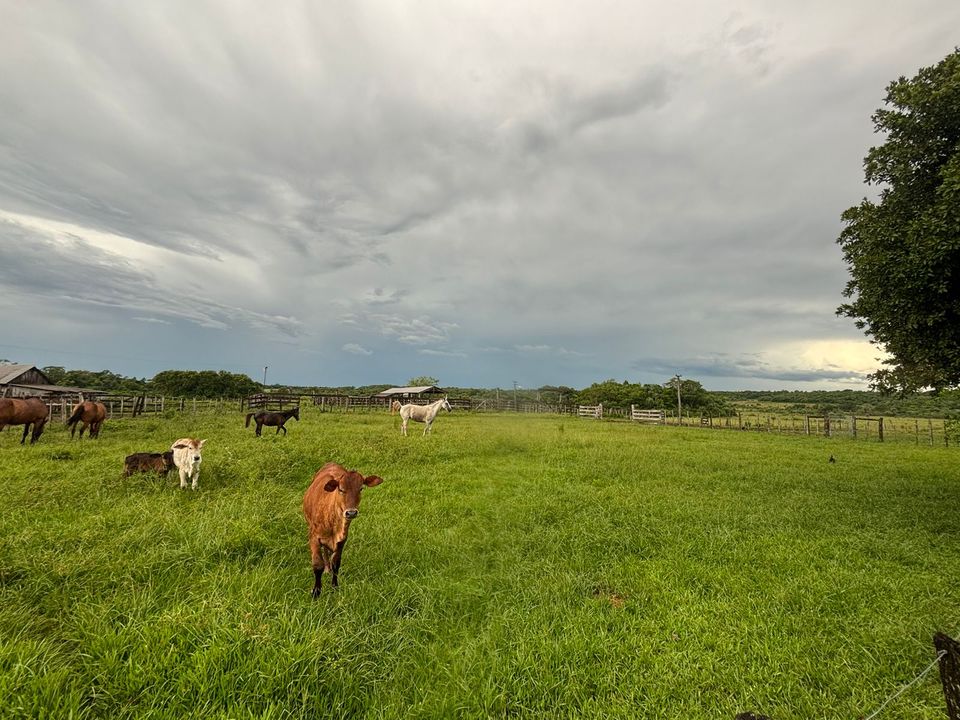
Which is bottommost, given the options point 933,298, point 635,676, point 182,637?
point 635,676

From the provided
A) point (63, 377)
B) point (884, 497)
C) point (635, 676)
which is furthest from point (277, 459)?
point (63, 377)

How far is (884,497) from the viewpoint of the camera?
10.9 metres

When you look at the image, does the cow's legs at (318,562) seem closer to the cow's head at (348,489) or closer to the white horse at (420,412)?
the cow's head at (348,489)

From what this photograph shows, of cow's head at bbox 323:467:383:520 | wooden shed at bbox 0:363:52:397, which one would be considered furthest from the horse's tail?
wooden shed at bbox 0:363:52:397

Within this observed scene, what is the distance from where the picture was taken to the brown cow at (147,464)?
373 inches

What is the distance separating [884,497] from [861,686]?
10234mm

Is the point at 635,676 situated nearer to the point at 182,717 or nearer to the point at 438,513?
the point at 182,717

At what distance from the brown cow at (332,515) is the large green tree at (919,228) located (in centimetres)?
1126

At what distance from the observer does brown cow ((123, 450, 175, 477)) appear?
9.48 meters

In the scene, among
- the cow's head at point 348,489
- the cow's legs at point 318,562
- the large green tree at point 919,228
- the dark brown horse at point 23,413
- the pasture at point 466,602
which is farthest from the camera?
the dark brown horse at point 23,413

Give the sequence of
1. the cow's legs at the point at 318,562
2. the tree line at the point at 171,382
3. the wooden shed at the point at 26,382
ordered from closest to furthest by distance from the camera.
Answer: the cow's legs at the point at 318,562
the wooden shed at the point at 26,382
the tree line at the point at 171,382

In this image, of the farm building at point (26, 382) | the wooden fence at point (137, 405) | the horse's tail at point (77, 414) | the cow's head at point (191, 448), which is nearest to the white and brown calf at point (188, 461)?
the cow's head at point (191, 448)

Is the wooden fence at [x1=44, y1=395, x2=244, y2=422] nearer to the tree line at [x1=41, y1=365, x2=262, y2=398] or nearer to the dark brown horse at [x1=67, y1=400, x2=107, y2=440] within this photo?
the dark brown horse at [x1=67, y1=400, x2=107, y2=440]

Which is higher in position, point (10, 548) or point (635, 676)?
point (10, 548)
